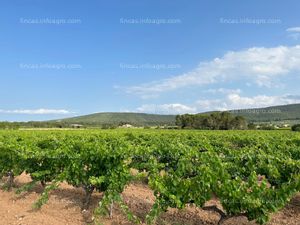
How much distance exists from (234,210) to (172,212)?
2413mm

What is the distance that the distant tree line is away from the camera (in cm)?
8975

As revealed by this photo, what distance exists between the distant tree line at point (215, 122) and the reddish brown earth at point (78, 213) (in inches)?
3178

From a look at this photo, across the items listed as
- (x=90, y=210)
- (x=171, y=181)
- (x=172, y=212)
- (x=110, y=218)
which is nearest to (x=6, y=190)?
(x=90, y=210)

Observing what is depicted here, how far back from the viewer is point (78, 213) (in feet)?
29.6

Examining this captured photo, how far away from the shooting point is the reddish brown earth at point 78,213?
848 centimetres

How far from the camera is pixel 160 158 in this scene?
38.0 ft

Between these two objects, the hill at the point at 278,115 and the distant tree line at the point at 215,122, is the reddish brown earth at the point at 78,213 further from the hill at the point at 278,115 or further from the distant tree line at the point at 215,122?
the hill at the point at 278,115

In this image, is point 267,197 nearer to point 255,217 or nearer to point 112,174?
point 255,217

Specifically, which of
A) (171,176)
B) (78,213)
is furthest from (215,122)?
(171,176)

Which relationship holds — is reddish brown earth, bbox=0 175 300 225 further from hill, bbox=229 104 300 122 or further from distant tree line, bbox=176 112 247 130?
hill, bbox=229 104 300 122

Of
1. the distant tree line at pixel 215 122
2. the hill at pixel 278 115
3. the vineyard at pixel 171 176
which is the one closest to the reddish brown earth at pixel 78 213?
the vineyard at pixel 171 176

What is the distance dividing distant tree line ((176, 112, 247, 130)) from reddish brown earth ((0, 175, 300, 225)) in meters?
80.7

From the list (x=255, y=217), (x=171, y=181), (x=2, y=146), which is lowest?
(x=255, y=217)

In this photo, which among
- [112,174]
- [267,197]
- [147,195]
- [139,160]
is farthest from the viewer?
[147,195]
